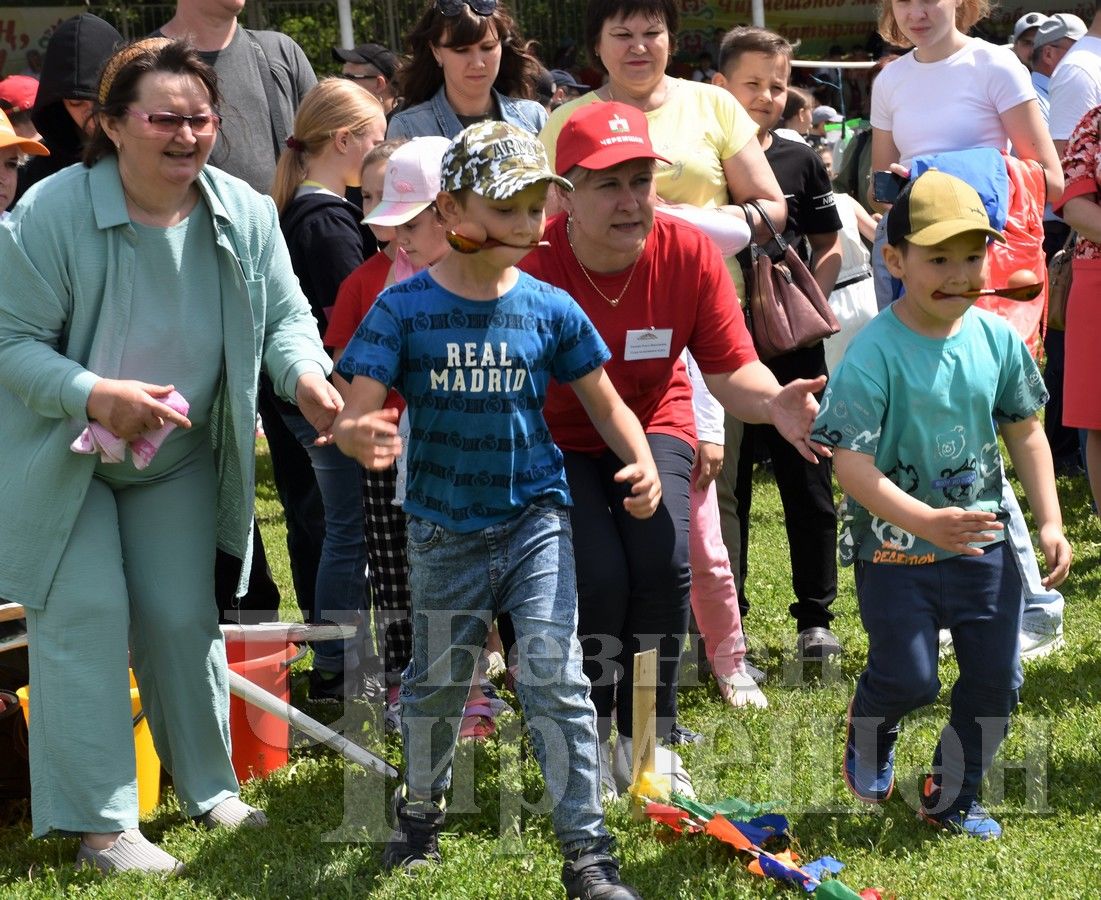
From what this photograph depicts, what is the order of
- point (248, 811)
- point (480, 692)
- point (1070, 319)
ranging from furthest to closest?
point (1070, 319), point (480, 692), point (248, 811)

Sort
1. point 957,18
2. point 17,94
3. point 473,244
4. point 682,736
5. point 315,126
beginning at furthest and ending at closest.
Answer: point 17,94 < point 957,18 < point 315,126 < point 682,736 < point 473,244

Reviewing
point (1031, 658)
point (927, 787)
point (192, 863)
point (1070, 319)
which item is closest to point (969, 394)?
point (927, 787)

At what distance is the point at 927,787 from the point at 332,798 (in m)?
1.75

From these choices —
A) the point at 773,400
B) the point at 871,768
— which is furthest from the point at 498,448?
the point at 871,768

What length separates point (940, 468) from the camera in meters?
3.90

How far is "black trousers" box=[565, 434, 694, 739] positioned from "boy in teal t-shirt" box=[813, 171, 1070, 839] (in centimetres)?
48

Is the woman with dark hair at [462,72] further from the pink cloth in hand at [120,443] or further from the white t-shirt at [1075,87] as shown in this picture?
the white t-shirt at [1075,87]

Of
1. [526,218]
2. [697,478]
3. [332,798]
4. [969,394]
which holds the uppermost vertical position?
[526,218]

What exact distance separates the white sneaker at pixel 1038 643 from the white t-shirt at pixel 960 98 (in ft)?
6.01

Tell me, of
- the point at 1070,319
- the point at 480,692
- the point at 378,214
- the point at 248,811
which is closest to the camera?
the point at 248,811

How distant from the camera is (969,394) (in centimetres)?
390

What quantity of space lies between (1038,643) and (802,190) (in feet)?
6.34

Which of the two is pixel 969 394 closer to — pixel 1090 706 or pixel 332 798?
pixel 1090 706

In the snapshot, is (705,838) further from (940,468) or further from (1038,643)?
(1038,643)
